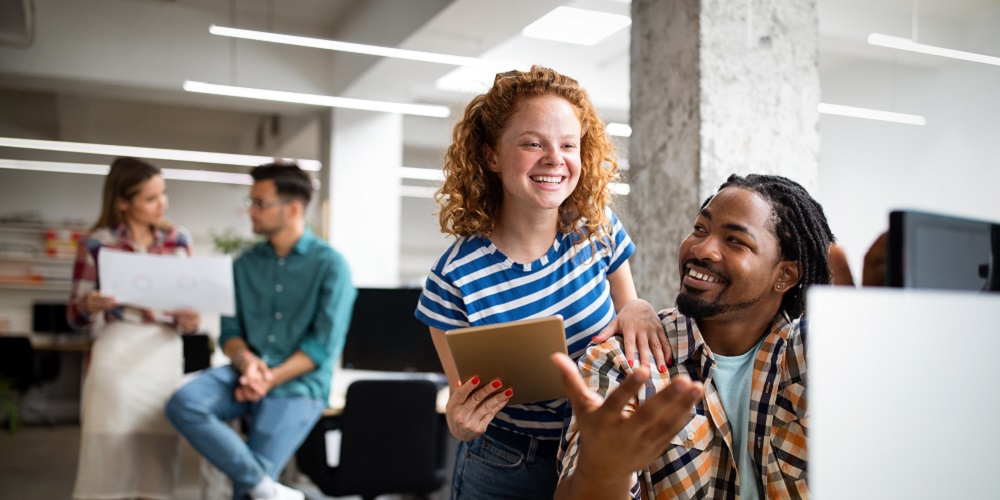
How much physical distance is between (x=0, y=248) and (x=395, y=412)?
6486 millimetres

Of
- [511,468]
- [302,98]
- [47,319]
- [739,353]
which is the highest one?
[302,98]

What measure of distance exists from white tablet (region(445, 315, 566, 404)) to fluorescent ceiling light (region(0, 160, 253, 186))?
215 inches

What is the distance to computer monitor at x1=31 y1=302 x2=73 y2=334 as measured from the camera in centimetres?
766

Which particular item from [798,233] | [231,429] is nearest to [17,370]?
[231,429]

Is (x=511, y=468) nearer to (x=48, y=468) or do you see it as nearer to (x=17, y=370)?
(x=48, y=468)

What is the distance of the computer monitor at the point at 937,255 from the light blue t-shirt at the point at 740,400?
2.01 ft

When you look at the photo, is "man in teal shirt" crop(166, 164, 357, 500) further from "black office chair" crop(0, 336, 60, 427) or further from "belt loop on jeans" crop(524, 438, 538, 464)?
"black office chair" crop(0, 336, 60, 427)

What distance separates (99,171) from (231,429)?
5965mm

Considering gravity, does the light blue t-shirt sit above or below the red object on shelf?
below

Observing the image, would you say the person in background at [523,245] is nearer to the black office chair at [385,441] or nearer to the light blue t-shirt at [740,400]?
the light blue t-shirt at [740,400]

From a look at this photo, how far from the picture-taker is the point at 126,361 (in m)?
2.98

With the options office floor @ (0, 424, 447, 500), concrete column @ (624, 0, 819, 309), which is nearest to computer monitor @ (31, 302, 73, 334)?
office floor @ (0, 424, 447, 500)

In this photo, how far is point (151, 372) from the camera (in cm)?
300

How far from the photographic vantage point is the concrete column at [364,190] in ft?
25.1
